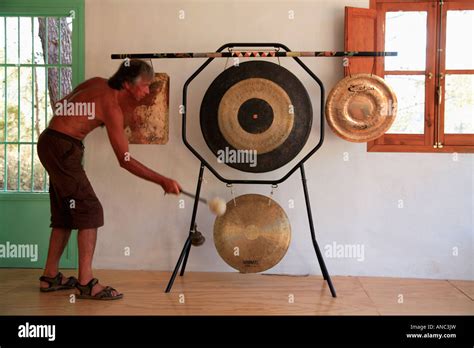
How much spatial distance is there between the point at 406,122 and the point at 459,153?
45 centimetres

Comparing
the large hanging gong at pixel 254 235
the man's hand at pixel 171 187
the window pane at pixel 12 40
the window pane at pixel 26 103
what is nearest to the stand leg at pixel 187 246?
the large hanging gong at pixel 254 235

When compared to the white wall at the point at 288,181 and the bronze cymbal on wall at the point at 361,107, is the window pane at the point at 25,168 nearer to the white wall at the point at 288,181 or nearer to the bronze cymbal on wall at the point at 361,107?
the white wall at the point at 288,181

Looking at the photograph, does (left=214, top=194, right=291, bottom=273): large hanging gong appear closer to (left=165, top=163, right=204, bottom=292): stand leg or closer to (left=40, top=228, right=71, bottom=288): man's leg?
(left=165, top=163, right=204, bottom=292): stand leg

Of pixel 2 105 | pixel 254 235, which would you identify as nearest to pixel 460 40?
pixel 254 235

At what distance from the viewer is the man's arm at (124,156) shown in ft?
10.8

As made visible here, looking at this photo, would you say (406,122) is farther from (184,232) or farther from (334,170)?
(184,232)

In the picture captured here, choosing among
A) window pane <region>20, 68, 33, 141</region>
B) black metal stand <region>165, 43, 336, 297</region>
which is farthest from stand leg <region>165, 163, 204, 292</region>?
window pane <region>20, 68, 33, 141</region>

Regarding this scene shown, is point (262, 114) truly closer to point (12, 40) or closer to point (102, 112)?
point (102, 112)

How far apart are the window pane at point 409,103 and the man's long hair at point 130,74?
1892 millimetres

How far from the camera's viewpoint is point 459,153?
428 cm

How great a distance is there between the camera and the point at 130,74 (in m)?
3.54

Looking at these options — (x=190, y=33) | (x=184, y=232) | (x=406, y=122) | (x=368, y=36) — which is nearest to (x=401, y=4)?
(x=368, y=36)

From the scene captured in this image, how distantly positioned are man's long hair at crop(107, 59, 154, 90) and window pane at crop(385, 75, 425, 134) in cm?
189

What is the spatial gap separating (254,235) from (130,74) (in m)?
1.38
